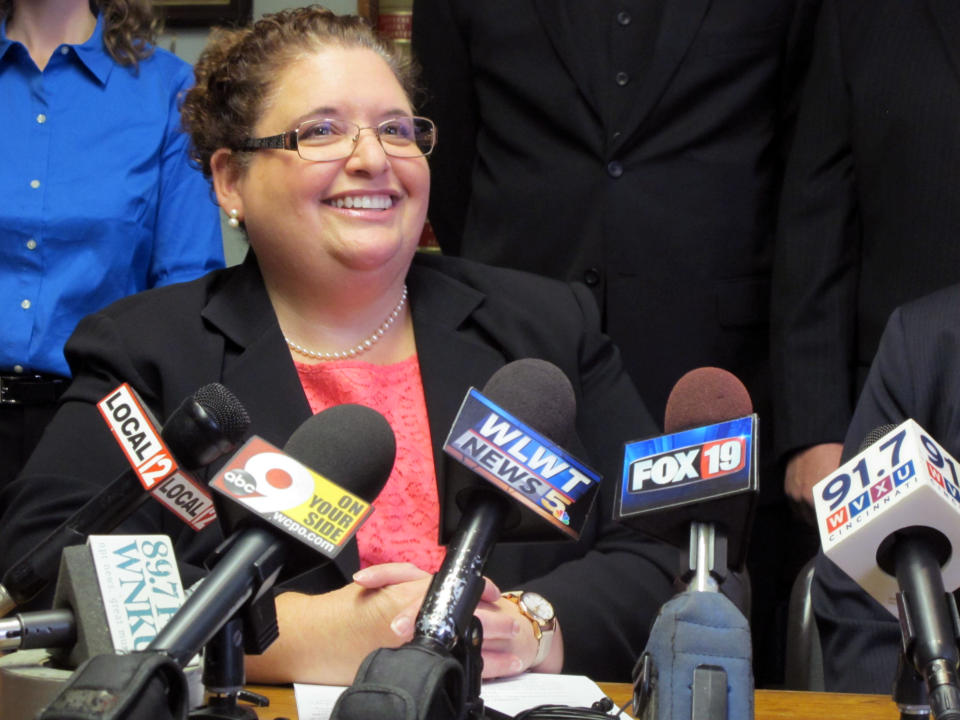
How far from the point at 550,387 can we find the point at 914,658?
400 mm

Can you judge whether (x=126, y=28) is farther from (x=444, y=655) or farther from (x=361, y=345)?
(x=444, y=655)

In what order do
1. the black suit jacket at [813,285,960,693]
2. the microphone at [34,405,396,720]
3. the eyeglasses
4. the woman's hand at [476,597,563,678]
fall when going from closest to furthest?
the microphone at [34,405,396,720]
the woman's hand at [476,597,563,678]
the black suit jacket at [813,285,960,693]
the eyeglasses

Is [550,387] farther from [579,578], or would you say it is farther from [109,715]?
[579,578]

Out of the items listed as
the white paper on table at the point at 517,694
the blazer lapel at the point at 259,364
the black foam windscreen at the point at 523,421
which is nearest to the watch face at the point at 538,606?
the white paper on table at the point at 517,694

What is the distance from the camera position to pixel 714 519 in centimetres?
110

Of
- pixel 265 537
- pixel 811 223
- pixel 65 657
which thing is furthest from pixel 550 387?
pixel 811 223

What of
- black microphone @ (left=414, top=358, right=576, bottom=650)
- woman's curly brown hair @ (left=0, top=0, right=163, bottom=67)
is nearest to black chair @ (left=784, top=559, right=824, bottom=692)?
black microphone @ (left=414, top=358, right=576, bottom=650)

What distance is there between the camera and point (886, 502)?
1.08 meters

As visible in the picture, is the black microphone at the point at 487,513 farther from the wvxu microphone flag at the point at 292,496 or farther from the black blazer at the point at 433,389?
the black blazer at the point at 433,389

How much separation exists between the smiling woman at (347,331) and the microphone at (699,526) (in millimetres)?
768

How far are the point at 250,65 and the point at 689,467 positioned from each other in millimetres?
1385

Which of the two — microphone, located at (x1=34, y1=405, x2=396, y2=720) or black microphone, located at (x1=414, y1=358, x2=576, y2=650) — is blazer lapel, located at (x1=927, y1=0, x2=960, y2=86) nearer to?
black microphone, located at (x1=414, y1=358, x2=576, y2=650)

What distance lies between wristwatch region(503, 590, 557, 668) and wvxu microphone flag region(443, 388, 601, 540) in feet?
2.17

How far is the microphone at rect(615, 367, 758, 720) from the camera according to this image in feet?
3.20
